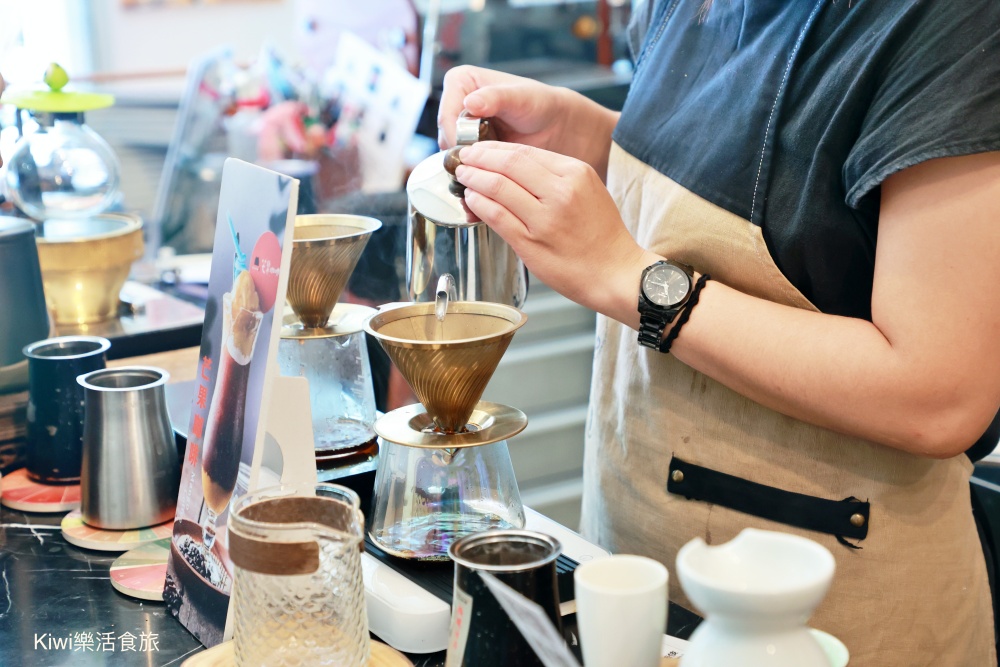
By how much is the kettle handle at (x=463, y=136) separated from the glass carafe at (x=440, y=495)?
0.94ft

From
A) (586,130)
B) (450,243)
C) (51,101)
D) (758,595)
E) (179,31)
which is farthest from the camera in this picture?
(179,31)

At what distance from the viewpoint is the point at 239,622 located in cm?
79

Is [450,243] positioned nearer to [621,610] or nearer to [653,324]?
[653,324]

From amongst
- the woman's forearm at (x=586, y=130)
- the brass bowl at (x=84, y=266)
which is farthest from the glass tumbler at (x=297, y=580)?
the brass bowl at (x=84, y=266)

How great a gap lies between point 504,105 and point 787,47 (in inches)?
14.1

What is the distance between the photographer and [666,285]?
0.99 m

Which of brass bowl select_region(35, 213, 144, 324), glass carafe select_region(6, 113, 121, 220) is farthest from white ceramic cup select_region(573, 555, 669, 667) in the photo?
glass carafe select_region(6, 113, 121, 220)

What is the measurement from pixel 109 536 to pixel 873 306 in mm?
842

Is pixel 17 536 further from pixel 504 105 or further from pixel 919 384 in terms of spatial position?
pixel 919 384

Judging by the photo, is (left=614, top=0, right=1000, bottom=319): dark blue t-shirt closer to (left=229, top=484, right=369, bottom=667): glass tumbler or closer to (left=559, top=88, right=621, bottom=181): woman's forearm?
(left=559, top=88, right=621, bottom=181): woman's forearm

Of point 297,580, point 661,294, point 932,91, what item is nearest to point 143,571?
point 297,580

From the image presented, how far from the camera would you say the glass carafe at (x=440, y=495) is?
936 millimetres

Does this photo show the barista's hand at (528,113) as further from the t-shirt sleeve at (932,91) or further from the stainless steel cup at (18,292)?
the stainless steel cup at (18,292)

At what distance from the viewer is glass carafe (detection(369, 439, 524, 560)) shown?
36.8 inches
